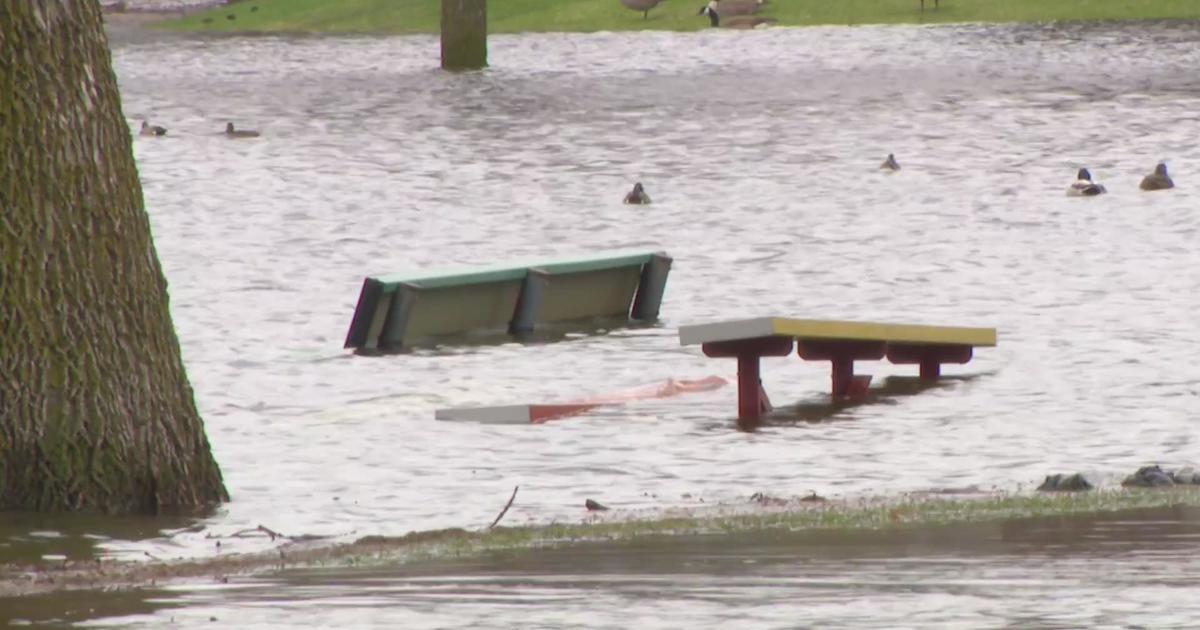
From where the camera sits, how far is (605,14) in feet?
229

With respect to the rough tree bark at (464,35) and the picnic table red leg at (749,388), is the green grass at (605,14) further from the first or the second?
the picnic table red leg at (749,388)

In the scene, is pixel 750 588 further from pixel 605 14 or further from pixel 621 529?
pixel 605 14

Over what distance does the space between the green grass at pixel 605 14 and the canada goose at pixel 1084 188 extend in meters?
33.7

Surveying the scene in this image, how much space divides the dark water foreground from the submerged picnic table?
191 inches

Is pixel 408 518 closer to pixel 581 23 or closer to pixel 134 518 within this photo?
pixel 134 518

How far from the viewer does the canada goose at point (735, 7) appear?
67.8 m

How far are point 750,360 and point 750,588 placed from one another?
21.7 feet

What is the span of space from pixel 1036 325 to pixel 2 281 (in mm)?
9364

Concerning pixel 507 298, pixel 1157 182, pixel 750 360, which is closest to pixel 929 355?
pixel 750 360

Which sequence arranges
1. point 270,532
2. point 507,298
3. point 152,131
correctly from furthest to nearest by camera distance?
point 152,131 < point 507,298 < point 270,532

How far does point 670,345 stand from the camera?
1841cm

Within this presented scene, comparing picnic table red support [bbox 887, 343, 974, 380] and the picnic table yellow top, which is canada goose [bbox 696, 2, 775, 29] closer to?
picnic table red support [bbox 887, 343, 974, 380]

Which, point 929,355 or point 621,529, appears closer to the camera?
point 621,529

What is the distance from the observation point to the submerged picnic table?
583 inches
